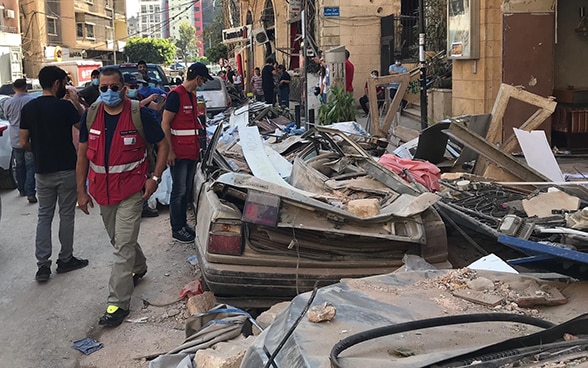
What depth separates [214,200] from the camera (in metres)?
4.82

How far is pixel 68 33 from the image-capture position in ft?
166

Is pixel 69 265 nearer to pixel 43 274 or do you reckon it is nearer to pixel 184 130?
pixel 43 274

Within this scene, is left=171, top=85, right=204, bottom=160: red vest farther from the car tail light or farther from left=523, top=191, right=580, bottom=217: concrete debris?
left=523, top=191, right=580, bottom=217: concrete debris

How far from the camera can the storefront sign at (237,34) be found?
3650 centimetres

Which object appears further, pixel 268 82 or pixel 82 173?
pixel 268 82

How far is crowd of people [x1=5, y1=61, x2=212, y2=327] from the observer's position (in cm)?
522

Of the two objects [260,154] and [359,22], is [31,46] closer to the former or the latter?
[359,22]

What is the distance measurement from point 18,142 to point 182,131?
12.2 ft

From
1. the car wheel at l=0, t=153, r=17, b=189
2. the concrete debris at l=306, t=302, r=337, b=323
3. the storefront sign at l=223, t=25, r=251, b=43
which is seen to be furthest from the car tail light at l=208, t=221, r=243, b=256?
the storefront sign at l=223, t=25, r=251, b=43

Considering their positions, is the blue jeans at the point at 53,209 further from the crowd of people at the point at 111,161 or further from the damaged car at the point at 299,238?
the damaged car at the point at 299,238

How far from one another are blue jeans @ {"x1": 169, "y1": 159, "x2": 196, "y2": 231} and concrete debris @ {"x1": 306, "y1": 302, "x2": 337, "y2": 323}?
4.76 metres

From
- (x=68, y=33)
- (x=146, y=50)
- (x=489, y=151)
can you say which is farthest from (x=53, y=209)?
(x=146, y=50)

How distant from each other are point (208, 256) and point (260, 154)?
160 cm

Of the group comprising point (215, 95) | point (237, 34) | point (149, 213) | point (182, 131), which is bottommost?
point (149, 213)
